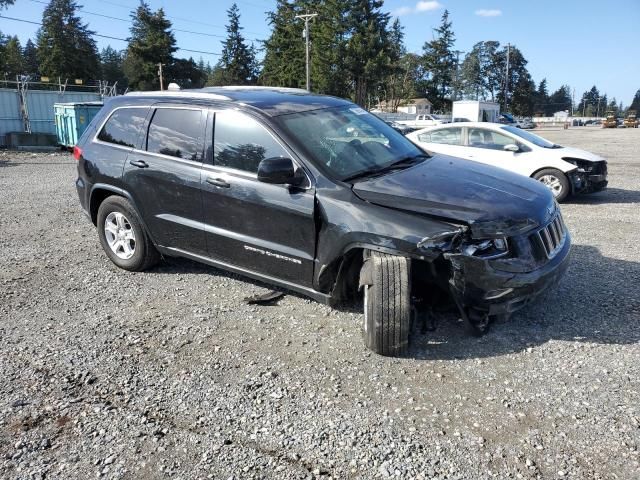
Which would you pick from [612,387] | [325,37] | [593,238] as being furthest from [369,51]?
[612,387]

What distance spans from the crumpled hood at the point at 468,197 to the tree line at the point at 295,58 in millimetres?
55840

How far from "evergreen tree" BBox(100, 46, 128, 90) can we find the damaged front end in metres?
89.0

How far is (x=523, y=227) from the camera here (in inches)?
140

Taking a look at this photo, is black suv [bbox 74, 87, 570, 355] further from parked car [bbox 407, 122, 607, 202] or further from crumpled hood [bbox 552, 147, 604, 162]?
crumpled hood [bbox 552, 147, 604, 162]

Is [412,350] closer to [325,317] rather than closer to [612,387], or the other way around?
[325,317]

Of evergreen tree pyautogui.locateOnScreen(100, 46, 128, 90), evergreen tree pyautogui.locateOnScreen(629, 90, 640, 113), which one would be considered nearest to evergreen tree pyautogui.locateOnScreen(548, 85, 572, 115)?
evergreen tree pyautogui.locateOnScreen(629, 90, 640, 113)

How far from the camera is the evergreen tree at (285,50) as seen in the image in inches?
2549

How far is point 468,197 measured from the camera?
3650mm

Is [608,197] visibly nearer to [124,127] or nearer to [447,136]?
[447,136]

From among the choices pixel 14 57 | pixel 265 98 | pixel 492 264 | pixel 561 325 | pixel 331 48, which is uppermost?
pixel 14 57

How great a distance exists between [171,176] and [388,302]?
2.41 metres

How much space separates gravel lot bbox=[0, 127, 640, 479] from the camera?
262 cm

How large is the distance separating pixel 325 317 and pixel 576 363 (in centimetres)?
194

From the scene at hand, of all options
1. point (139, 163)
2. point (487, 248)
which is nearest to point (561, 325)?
point (487, 248)
